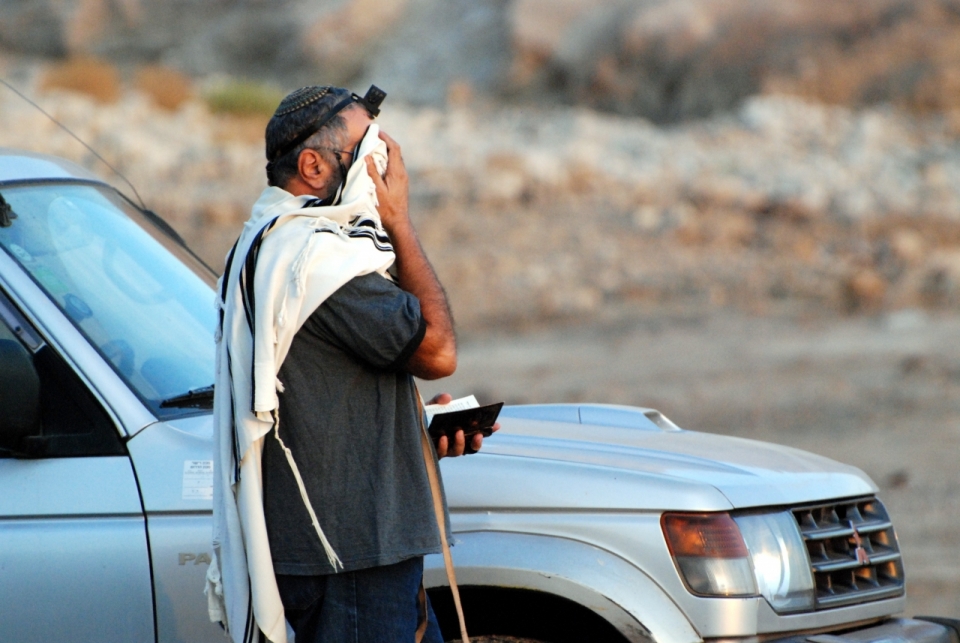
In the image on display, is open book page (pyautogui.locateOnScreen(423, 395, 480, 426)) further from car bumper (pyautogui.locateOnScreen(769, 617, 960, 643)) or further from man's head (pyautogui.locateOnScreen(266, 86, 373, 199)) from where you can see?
car bumper (pyautogui.locateOnScreen(769, 617, 960, 643))

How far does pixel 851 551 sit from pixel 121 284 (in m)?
2.17

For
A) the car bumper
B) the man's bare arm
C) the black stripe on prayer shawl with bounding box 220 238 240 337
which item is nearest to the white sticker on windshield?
the black stripe on prayer shawl with bounding box 220 238 240 337

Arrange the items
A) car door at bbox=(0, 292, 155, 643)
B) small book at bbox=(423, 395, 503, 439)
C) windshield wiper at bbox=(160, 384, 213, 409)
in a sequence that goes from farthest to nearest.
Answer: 1. windshield wiper at bbox=(160, 384, 213, 409)
2. car door at bbox=(0, 292, 155, 643)
3. small book at bbox=(423, 395, 503, 439)

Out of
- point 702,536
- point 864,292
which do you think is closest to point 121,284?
point 702,536

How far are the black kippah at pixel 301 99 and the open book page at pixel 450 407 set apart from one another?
738 mm

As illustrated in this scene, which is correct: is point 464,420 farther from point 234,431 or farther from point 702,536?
point 702,536

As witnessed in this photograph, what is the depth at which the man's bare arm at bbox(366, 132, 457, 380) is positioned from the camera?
8.14ft

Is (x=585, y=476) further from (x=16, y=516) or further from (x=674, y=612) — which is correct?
(x=16, y=516)

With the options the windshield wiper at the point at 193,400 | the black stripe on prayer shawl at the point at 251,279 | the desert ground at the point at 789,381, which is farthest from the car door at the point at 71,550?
the desert ground at the point at 789,381

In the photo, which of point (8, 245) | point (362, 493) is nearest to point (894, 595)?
point (362, 493)

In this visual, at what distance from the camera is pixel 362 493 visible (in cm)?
246

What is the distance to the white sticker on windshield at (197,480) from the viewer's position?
2.87 metres

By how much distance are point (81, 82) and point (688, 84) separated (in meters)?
12.8

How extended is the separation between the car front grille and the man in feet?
3.87
